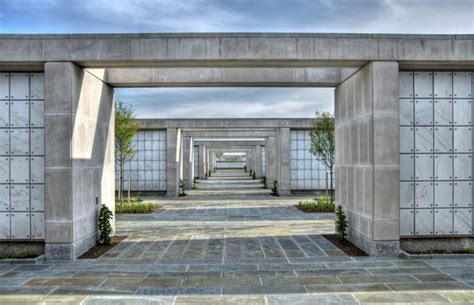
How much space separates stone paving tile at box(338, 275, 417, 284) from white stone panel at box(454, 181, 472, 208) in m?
3.04

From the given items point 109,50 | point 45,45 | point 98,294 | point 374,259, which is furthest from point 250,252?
point 45,45

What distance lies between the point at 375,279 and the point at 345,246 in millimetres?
2749

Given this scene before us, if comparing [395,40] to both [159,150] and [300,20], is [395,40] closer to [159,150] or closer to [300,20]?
[300,20]

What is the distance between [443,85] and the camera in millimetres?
9461

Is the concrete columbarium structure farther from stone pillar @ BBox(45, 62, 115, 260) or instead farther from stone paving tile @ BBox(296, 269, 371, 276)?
stone paving tile @ BBox(296, 269, 371, 276)

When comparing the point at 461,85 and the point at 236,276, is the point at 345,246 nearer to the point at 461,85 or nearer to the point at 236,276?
the point at 236,276

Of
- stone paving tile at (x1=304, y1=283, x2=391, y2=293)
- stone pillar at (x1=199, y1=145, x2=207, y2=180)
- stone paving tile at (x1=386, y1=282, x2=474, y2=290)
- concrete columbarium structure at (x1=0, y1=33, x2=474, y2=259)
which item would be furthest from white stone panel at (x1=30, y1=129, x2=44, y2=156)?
stone pillar at (x1=199, y1=145, x2=207, y2=180)

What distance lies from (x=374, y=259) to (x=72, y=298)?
18.8 feet

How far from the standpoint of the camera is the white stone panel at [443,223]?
938 centimetres

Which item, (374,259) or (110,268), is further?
(374,259)

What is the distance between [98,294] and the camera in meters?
6.51

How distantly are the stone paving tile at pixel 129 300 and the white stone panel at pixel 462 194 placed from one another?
6.71m

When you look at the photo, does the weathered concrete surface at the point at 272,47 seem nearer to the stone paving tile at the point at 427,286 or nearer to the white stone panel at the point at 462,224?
the white stone panel at the point at 462,224

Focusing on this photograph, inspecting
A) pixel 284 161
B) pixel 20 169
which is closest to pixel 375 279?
pixel 20 169
